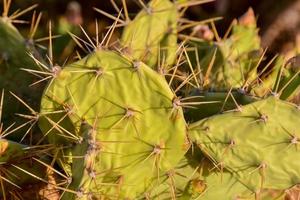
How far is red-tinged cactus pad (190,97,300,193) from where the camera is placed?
6.89 feet

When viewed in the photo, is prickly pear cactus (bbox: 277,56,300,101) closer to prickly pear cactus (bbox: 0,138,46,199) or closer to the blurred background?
prickly pear cactus (bbox: 0,138,46,199)

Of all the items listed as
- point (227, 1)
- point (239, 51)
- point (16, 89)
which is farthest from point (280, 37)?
point (16, 89)

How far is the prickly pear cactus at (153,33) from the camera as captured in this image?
2.66 metres

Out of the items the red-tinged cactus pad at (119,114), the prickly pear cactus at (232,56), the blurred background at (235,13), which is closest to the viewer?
the red-tinged cactus pad at (119,114)

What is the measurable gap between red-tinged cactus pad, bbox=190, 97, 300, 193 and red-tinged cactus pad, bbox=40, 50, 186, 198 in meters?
0.12

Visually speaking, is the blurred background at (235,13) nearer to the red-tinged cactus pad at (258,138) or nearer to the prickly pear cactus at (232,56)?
the prickly pear cactus at (232,56)

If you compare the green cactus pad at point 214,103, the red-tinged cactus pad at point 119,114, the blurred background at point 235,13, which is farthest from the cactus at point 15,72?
the blurred background at point 235,13

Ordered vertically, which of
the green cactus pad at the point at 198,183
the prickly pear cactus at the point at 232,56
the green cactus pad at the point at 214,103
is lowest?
the green cactus pad at the point at 198,183

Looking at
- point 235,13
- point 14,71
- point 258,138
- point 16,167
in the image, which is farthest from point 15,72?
A: point 235,13

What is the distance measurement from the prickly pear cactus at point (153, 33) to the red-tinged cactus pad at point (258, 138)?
53cm

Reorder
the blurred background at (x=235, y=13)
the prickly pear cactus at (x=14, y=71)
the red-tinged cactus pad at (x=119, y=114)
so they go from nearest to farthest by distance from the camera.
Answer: the red-tinged cactus pad at (x=119, y=114) → the prickly pear cactus at (x=14, y=71) → the blurred background at (x=235, y=13)

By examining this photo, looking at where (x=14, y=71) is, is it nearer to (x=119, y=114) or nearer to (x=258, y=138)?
(x=119, y=114)

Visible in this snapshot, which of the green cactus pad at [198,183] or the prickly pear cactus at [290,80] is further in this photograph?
the prickly pear cactus at [290,80]

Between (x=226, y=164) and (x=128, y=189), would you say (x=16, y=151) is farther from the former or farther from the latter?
(x=226, y=164)
